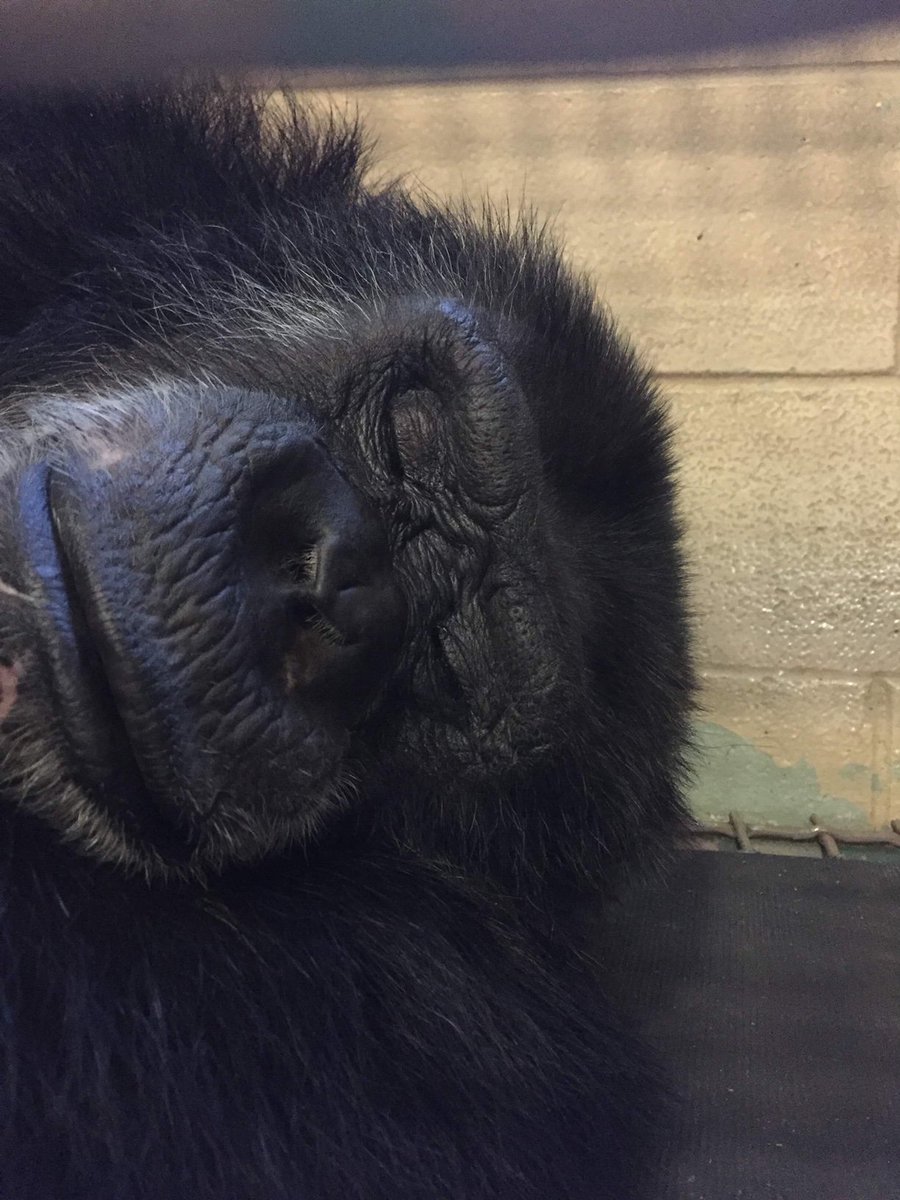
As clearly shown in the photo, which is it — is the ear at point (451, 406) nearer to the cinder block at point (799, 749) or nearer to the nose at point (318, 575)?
the nose at point (318, 575)

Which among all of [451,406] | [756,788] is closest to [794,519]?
[756,788]

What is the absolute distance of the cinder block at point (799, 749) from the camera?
1.92 m

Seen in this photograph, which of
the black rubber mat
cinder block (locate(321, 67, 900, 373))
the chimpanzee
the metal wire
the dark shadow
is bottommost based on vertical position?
the black rubber mat

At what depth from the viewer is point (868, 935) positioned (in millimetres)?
1411

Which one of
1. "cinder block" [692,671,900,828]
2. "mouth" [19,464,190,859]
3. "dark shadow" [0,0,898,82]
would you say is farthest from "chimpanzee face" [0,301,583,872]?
"cinder block" [692,671,900,828]

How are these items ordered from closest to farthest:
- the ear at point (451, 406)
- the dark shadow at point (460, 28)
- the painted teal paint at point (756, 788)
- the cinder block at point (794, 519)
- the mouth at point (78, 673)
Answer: the mouth at point (78, 673) → the ear at point (451, 406) → the dark shadow at point (460, 28) → the cinder block at point (794, 519) → the painted teal paint at point (756, 788)

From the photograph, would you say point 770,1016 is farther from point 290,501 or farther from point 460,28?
point 460,28

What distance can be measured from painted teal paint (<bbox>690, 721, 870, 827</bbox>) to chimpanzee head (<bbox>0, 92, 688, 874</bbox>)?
33.6 inches

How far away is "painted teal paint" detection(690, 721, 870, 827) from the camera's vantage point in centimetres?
194

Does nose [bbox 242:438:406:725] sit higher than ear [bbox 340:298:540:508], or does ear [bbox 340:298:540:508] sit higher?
ear [bbox 340:298:540:508]

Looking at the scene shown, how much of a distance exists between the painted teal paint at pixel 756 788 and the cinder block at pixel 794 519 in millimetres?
164

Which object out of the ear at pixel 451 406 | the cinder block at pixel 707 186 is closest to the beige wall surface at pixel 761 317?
the cinder block at pixel 707 186

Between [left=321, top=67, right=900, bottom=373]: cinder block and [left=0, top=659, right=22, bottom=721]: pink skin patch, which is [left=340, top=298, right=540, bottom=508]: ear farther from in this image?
[left=321, top=67, right=900, bottom=373]: cinder block

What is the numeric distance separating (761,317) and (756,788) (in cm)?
86
